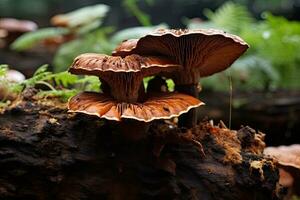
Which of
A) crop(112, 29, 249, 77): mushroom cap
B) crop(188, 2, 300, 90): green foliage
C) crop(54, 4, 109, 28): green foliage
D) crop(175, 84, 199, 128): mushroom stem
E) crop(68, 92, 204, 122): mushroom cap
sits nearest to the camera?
crop(68, 92, 204, 122): mushroom cap

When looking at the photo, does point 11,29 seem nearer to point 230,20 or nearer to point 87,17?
point 87,17

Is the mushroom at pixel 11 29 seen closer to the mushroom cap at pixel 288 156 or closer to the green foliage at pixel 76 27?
the green foliage at pixel 76 27

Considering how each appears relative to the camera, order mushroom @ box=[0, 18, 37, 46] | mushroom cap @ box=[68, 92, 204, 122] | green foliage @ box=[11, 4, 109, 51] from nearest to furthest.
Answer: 1. mushroom cap @ box=[68, 92, 204, 122]
2. green foliage @ box=[11, 4, 109, 51]
3. mushroom @ box=[0, 18, 37, 46]

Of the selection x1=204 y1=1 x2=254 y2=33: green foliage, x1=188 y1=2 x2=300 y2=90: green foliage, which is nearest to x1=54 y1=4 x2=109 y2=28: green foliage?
x1=204 y1=1 x2=254 y2=33: green foliage

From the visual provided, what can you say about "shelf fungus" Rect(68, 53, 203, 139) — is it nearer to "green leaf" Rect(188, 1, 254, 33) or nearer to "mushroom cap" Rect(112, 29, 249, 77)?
"mushroom cap" Rect(112, 29, 249, 77)

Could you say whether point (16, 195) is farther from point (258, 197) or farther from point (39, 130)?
point (258, 197)

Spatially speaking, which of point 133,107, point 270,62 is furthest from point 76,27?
point 133,107
